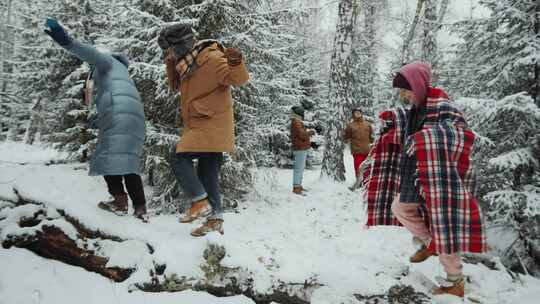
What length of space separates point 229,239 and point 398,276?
1720 millimetres

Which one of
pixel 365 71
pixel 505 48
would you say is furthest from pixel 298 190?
pixel 365 71

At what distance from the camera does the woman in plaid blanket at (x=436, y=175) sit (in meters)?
3.25

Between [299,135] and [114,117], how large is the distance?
4.94 meters

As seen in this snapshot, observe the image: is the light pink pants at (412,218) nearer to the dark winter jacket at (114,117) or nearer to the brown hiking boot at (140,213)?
the brown hiking boot at (140,213)

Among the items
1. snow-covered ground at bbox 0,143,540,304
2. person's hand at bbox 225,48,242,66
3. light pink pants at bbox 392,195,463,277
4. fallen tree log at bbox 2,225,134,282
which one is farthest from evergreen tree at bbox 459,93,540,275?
fallen tree log at bbox 2,225,134,282

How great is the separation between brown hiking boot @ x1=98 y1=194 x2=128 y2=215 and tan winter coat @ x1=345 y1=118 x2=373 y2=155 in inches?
255

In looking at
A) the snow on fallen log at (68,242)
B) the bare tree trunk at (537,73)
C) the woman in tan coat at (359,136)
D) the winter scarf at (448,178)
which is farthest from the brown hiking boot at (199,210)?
the woman in tan coat at (359,136)

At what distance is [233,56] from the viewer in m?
3.46

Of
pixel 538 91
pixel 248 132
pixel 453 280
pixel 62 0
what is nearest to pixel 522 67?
pixel 538 91

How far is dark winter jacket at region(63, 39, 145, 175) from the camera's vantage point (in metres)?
3.75

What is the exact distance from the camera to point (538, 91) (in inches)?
204

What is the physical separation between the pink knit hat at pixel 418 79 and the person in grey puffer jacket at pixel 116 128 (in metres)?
2.80

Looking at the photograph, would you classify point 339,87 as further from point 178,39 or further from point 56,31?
point 56,31

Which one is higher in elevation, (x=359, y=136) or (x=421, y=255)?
(x=359, y=136)
